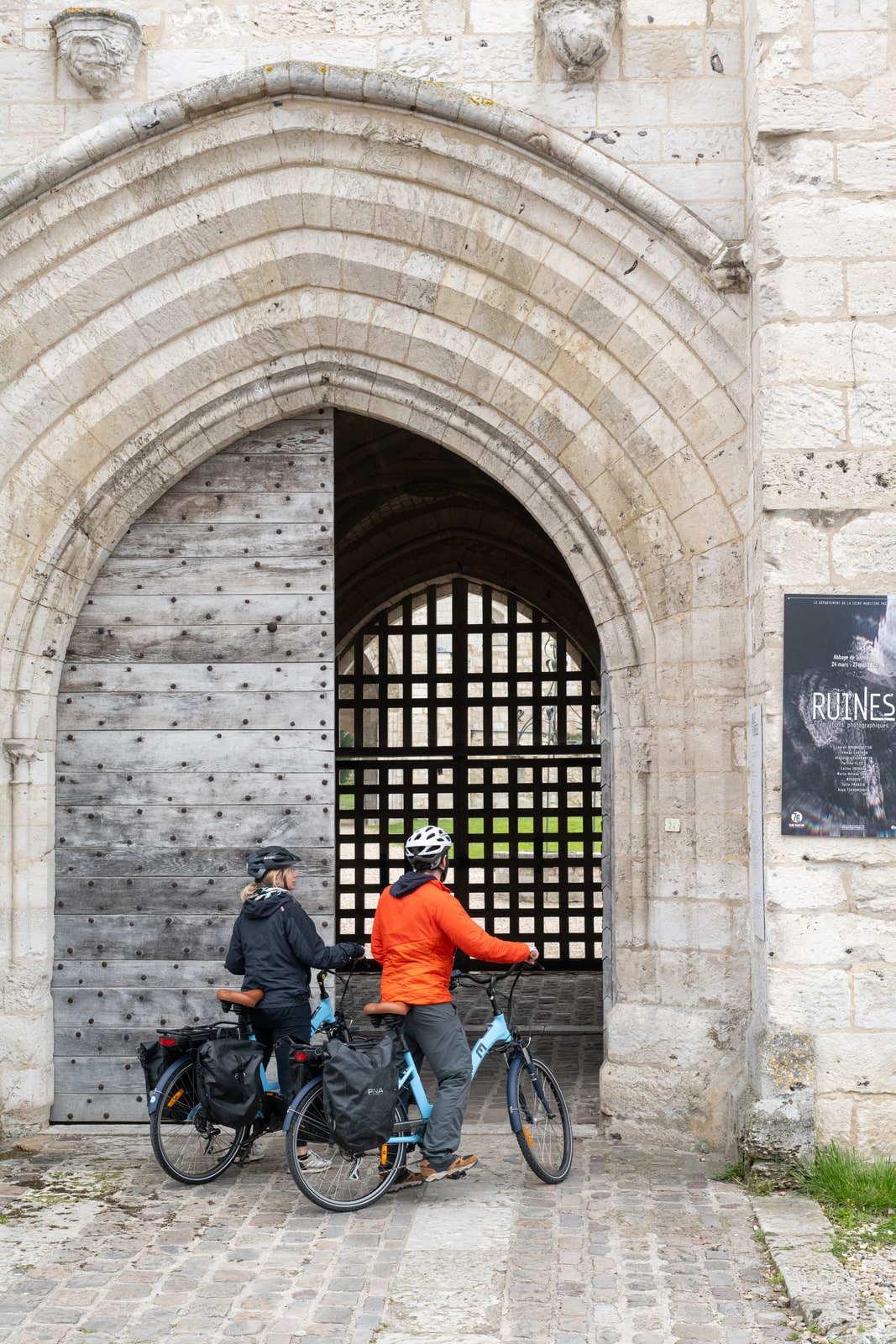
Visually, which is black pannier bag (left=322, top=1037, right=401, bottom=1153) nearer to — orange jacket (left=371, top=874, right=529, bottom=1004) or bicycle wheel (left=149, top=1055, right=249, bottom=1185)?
orange jacket (left=371, top=874, right=529, bottom=1004)

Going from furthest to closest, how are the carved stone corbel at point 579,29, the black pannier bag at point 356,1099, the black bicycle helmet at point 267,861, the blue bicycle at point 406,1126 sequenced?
the carved stone corbel at point 579,29 → the black bicycle helmet at point 267,861 → the blue bicycle at point 406,1126 → the black pannier bag at point 356,1099

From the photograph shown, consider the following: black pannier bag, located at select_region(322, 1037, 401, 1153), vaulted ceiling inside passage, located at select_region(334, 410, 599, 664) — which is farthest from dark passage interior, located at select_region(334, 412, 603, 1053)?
black pannier bag, located at select_region(322, 1037, 401, 1153)

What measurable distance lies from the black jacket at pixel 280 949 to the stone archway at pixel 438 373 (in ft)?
3.89

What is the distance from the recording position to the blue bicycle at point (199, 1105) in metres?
4.91

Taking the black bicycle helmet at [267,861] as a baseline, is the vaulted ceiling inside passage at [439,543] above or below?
above

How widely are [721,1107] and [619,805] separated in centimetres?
122

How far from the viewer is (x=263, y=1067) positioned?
16.7 feet

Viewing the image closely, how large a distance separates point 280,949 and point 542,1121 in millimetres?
1124

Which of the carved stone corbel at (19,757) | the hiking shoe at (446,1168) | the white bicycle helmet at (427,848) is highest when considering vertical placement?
the carved stone corbel at (19,757)

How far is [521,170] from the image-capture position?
5.47 m

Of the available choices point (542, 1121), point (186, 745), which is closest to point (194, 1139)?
point (542, 1121)

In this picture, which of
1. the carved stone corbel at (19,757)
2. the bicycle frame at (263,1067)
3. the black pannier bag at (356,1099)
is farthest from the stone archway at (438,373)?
the black pannier bag at (356,1099)

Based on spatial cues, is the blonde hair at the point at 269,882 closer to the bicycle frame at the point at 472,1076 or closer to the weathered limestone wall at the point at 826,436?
the bicycle frame at the point at 472,1076

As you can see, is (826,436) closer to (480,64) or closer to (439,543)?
(480,64)
